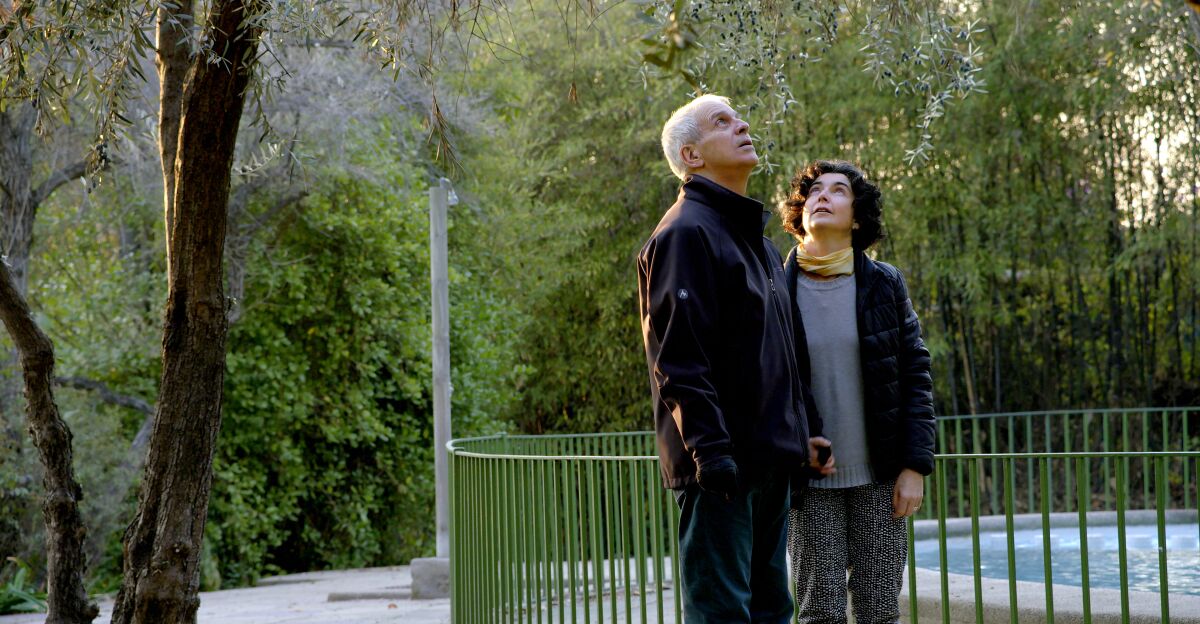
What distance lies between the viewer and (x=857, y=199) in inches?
136

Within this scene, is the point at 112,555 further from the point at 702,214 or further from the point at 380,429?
the point at 702,214

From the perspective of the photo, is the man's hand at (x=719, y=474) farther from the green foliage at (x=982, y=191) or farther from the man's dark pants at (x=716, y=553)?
the green foliage at (x=982, y=191)

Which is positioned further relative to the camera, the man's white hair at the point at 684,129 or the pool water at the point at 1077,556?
the pool water at the point at 1077,556

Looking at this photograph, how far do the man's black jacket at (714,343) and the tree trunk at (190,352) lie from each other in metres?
2.30

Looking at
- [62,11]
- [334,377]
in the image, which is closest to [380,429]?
[334,377]

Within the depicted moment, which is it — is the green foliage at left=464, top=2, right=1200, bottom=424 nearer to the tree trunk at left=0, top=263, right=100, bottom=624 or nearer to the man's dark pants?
the tree trunk at left=0, top=263, right=100, bottom=624

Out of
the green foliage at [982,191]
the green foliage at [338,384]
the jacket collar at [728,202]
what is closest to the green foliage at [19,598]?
the green foliage at [338,384]

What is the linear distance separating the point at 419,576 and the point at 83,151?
13.5 ft

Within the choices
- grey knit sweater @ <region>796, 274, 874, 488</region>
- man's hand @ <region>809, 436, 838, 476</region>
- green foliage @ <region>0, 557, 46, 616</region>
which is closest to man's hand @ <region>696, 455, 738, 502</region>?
man's hand @ <region>809, 436, 838, 476</region>

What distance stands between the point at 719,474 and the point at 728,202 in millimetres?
634

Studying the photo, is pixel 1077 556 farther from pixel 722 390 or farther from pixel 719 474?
pixel 719 474

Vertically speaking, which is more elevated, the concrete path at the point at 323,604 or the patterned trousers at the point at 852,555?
the patterned trousers at the point at 852,555

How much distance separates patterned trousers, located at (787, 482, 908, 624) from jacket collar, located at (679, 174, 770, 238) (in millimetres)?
745

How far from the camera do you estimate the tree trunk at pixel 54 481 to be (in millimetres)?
5262
